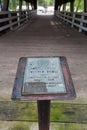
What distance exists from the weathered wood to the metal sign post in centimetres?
72

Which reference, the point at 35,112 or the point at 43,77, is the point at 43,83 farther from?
the point at 35,112

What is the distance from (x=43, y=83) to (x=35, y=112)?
1.09 m

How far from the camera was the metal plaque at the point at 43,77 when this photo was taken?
7.99 feet

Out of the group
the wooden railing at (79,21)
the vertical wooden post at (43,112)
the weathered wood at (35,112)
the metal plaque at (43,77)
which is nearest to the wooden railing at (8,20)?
the wooden railing at (79,21)

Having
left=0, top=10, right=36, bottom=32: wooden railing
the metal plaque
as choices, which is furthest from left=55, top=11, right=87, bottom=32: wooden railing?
the metal plaque

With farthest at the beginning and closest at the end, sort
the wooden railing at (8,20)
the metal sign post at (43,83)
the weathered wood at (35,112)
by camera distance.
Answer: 1. the wooden railing at (8,20)
2. the weathered wood at (35,112)
3. the metal sign post at (43,83)

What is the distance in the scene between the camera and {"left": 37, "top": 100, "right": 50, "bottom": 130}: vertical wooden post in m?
2.53

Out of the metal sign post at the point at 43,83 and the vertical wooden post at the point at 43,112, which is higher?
the metal sign post at the point at 43,83

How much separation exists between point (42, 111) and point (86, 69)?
3.14 metres

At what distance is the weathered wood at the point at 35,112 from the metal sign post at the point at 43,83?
0.72 m

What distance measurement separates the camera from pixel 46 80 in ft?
8.45

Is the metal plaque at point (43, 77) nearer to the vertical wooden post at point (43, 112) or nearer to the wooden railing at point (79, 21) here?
the vertical wooden post at point (43, 112)

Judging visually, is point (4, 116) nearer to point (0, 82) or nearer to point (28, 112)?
point (28, 112)

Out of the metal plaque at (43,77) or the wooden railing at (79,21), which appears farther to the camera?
the wooden railing at (79,21)
